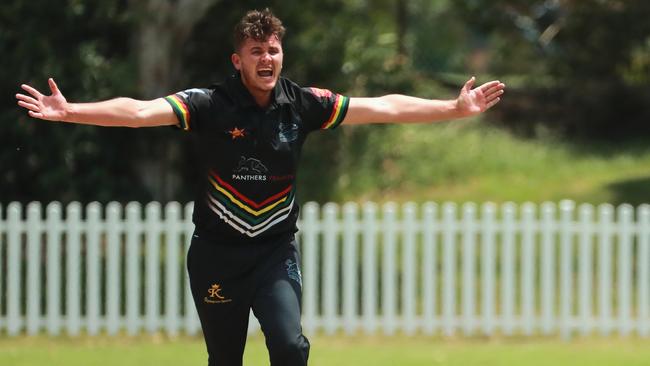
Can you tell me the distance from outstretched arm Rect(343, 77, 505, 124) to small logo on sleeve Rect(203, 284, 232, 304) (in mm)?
961

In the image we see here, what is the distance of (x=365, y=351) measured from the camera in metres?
9.55

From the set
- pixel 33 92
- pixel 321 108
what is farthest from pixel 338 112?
pixel 33 92

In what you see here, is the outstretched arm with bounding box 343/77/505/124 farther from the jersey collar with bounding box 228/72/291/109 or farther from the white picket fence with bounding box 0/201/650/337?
the white picket fence with bounding box 0/201/650/337

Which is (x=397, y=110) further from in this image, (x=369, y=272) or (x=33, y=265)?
(x=33, y=265)

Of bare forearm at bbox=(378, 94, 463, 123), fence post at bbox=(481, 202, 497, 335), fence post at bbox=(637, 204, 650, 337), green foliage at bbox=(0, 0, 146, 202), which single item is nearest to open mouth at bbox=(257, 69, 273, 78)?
bare forearm at bbox=(378, 94, 463, 123)

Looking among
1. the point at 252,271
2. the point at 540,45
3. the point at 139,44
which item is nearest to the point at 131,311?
the point at 139,44

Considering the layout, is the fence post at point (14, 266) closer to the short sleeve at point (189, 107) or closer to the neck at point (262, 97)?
the short sleeve at point (189, 107)

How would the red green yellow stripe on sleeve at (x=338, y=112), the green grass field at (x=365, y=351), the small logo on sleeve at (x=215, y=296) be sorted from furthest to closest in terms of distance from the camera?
the green grass field at (x=365, y=351)
the red green yellow stripe on sleeve at (x=338, y=112)
the small logo on sleeve at (x=215, y=296)

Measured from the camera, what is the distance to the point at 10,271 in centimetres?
1002

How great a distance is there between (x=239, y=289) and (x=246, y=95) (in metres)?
0.86

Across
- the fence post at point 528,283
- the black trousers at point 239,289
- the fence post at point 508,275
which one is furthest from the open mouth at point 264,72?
the fence post at point 528,283

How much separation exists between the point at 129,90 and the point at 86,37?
1.40 metres

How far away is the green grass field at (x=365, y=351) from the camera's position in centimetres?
891

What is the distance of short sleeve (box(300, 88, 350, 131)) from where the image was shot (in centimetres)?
525
